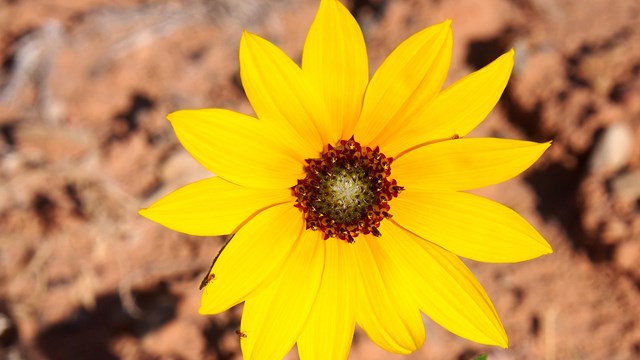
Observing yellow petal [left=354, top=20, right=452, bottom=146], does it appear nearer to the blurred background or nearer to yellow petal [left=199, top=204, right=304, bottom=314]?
yellow petal [left=199, top=204, right=304, bottom=314]

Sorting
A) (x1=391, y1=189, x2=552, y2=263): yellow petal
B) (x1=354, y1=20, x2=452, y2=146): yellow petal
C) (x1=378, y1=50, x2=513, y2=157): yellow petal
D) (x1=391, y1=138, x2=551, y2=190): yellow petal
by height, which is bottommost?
(x1=391, y1=189, x2=552, y2=263): yellow petal

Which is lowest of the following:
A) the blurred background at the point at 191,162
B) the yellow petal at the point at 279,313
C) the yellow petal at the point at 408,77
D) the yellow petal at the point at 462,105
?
the yellow petal at the point at 279,313

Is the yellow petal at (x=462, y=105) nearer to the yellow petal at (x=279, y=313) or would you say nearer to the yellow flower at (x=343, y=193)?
the yellow flower at (x=343, y=193)

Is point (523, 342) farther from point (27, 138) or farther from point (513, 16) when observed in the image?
point (27, 138)

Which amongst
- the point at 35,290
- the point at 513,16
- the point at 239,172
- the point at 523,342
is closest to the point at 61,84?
the point at 35,290

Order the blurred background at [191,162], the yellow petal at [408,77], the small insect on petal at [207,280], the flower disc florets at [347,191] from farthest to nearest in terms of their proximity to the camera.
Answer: the blurred background at [191,162] → the flower disc florets at [347,191] → the yellow petal at [408,77] → the small insect on petal at [207,280]

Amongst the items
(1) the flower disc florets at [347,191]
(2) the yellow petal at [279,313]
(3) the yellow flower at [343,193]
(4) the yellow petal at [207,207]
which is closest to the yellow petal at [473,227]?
(3) the yellow flower at [343,193]

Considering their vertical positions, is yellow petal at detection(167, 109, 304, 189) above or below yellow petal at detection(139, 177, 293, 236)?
above

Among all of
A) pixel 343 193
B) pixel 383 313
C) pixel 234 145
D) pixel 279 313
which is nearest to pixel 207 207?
pixel 234 145

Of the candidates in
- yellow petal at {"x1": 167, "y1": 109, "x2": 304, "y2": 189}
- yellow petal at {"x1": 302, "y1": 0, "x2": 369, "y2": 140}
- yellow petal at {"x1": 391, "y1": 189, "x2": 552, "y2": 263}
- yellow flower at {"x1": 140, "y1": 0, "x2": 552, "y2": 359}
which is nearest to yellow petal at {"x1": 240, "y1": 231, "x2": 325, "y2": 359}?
yellow flower at {"x1": 140, "y1": 0, "x2": 552, "y2": 359}

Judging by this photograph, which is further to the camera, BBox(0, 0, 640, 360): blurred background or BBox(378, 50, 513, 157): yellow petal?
BBox(0, 0, 640, 360): blurred background
